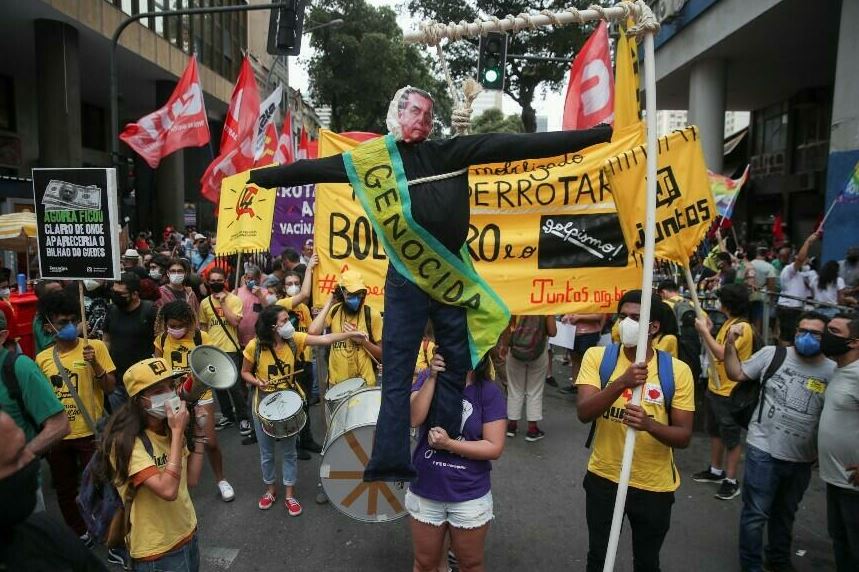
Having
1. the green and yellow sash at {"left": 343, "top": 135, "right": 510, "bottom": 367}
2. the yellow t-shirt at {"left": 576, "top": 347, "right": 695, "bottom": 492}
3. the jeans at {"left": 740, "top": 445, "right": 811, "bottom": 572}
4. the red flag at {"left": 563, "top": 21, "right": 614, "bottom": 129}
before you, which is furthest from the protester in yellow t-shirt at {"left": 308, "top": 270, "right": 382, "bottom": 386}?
the jeans at {"left": 740, "top": 445, "right": 811, "bottom": 572}

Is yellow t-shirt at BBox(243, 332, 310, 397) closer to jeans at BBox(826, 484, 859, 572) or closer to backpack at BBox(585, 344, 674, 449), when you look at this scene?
backpack at BBox(585, 344, 674, 449)

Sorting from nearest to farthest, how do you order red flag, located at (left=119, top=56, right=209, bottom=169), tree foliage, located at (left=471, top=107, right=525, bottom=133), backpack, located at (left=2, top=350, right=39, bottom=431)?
1. backpack, located at (left=2, top=350, right=39, bottom=431)
2. red flag, located at (left=119, top=56, right=209, bottom=169)
3. tree foliage, located at (left=471, top=107, right=525, bottom=133)

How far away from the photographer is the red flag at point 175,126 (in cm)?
1084

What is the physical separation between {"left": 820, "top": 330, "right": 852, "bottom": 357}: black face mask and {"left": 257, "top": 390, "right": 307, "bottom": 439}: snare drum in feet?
12.5

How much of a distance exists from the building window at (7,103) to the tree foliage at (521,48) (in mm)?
15824

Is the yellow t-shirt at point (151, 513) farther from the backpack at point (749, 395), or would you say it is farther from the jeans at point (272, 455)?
the backpack at point (749, 395)

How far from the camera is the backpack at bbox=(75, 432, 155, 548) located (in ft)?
10.4

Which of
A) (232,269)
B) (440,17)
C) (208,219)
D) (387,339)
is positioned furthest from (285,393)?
(208,219)

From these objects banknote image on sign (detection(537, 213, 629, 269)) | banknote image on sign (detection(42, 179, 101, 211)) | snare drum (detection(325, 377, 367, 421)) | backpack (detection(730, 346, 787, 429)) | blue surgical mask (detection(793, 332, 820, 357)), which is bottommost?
snare drum (detection(325, 377, 367, 421))

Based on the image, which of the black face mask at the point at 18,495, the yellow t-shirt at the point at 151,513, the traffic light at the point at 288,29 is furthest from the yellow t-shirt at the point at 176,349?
the traffic light at the point at 288,29

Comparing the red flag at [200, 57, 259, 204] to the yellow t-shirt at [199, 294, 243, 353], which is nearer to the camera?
the yellow t-shirt at [199, 294, 243, 353]

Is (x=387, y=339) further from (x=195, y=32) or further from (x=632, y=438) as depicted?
(x=195, y=32)

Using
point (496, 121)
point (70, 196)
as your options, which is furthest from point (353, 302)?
point (496, 121)

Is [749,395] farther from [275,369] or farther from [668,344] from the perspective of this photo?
[275,369]
